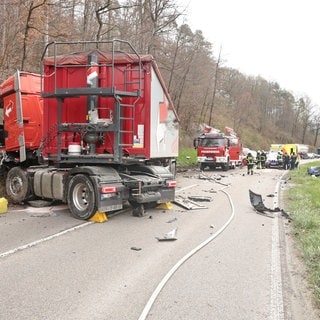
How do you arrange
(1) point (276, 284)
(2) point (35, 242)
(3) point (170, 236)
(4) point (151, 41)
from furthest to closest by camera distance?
(4) point (151, 41)
(3) point (170, 236)
(2) point (35, 242)
(1) point (276, 284)

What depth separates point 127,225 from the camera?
8953 mm

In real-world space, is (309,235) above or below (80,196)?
below

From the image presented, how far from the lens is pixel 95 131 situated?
9758mm

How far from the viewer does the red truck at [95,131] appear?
31.3 feet

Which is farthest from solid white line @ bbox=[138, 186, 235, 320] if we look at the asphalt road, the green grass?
the green grass

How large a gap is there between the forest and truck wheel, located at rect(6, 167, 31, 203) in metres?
5.47

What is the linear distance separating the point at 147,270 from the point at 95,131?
4.62 metres

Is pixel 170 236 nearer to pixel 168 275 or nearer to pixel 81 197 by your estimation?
pixel 168 275

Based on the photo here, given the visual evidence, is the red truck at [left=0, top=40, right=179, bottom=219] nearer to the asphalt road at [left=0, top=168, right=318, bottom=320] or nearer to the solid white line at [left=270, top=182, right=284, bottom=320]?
the asphalt road at [left=0, top=168, right=318, bottom=320]

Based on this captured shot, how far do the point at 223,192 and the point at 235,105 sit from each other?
6479 centimetres

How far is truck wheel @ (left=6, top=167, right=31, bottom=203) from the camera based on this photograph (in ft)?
36.5

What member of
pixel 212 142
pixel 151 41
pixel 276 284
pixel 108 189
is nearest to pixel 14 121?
pixel 108 189

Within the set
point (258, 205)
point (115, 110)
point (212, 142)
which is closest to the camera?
point (115, 110)

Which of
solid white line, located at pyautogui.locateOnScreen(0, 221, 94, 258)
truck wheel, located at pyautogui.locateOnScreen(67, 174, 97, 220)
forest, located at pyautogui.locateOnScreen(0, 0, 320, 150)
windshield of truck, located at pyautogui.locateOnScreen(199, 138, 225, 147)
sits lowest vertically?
solid white line, located at pyautogui.locateOnScreen(0, 221, 94, 258)
